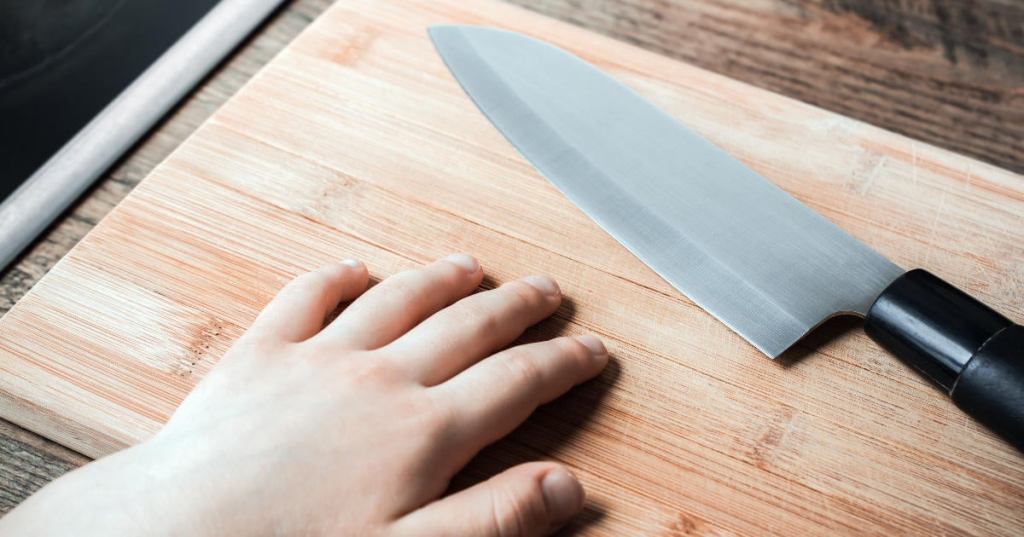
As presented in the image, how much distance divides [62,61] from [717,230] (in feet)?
2.75

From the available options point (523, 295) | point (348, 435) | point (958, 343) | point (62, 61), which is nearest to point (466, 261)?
point (523, 295)

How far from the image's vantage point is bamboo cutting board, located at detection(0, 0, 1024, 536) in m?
0.61

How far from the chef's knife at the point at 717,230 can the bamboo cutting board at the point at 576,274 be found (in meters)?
0.02

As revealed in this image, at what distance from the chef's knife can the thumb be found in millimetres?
213

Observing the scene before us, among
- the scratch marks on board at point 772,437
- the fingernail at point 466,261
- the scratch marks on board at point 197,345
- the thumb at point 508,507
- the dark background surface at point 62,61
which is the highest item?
the dark background surface at point 62,61

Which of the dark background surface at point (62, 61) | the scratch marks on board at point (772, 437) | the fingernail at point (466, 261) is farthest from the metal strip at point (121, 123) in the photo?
the scratch marks on board at point (772, 437)

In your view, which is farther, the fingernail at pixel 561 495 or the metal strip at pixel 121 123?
the metal strip at pixel 121 123

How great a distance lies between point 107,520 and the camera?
1.71 feet

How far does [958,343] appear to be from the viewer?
61 cm

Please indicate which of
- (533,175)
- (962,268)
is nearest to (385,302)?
(533,175)

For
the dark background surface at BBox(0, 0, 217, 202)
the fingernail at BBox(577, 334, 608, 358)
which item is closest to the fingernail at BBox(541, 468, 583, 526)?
the fingernail at BBox(577, 334, 608, 358)

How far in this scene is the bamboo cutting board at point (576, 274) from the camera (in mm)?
611

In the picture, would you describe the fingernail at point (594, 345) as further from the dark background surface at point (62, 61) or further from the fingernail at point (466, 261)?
the dark background surface at point (62, 61)

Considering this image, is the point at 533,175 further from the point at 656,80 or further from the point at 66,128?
the point at 66,128
